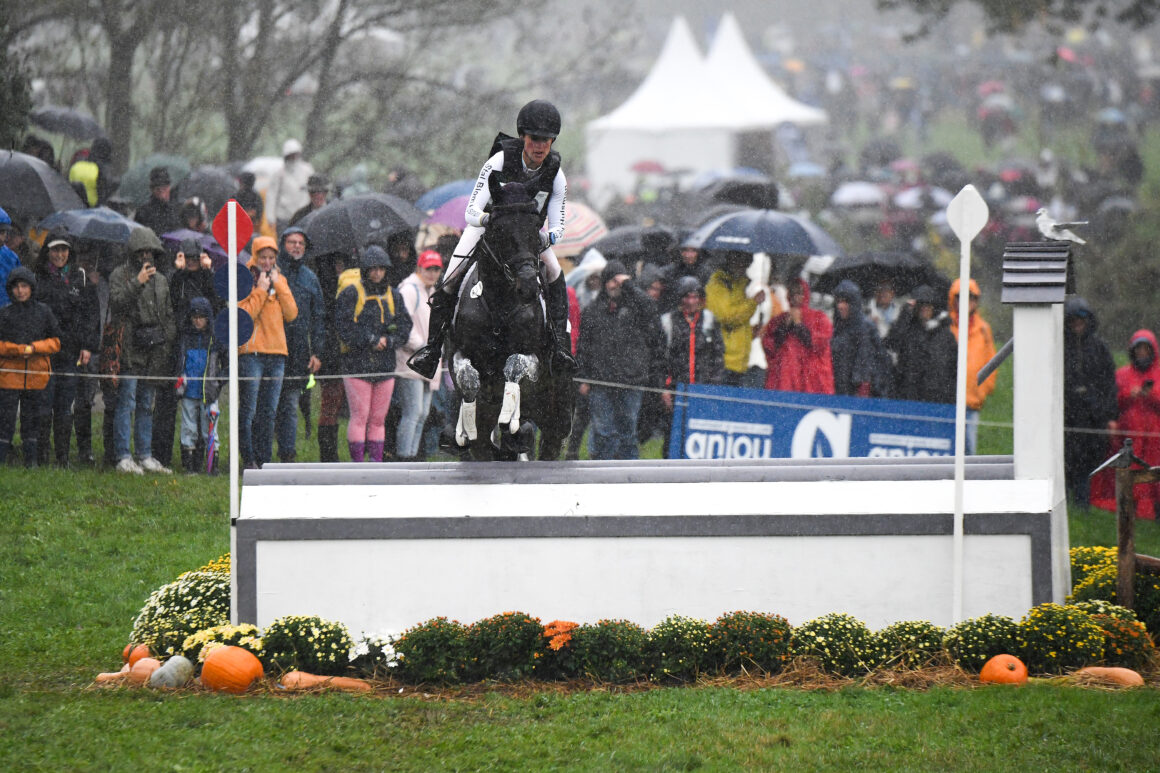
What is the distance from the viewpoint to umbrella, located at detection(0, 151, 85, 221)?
1521 centimetres

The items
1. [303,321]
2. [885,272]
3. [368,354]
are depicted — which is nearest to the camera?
[368,354]

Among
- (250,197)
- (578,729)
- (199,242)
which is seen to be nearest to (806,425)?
(199,242)

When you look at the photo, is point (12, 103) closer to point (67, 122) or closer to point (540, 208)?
point (67, 122)

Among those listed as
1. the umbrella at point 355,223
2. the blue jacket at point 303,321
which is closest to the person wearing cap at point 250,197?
the umbrella at point 355,223

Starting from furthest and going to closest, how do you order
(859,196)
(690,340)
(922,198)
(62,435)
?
(859,196)
(922,198)
(690,340)
(62,435)

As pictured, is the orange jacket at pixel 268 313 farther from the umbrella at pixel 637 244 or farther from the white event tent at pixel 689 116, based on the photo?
the white event tent at pixel 689 116

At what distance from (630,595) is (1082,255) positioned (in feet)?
67.5

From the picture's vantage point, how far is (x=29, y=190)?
50.2ft

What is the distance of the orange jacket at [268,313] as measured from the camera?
13852 millimetres

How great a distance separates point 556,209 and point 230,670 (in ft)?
11.6

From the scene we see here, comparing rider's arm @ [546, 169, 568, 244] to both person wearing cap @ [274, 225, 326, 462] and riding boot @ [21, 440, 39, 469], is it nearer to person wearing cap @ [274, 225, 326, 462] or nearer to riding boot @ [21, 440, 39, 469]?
person wearing cap @ [274, 225, 326, 462]

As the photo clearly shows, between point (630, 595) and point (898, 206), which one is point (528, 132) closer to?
point (630, 595)

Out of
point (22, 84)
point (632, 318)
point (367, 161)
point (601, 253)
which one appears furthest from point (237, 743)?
point (367, 161)

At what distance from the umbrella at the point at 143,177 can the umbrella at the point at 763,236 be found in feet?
20.8
